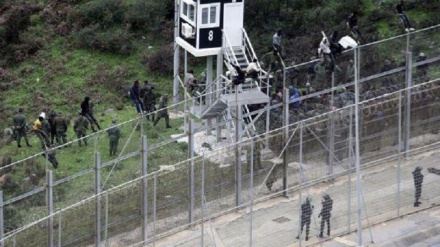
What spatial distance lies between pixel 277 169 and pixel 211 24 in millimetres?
6555

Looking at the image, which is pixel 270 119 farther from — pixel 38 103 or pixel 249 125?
pixel 38 103

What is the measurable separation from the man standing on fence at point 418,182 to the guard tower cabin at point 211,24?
297 inches

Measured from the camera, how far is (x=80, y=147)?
35.8 meters

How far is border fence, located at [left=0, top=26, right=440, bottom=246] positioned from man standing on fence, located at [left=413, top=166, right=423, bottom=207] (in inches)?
5.9

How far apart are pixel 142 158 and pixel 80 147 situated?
179 centimetres

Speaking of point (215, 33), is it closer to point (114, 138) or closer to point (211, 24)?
point (211, 24)

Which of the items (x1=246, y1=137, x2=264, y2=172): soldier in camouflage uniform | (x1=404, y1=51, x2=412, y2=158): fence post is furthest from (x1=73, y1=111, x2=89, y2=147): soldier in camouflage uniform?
(x1=404, y1=51, x2=412, y2=158): fence post

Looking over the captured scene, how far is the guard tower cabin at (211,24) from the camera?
41031 millimetres

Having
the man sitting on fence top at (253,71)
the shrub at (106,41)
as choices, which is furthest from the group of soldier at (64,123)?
the shrub at (106,41)

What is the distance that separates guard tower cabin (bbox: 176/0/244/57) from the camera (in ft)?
135

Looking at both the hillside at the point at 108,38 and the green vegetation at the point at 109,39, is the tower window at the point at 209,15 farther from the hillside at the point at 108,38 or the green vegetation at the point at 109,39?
the hillside at the point at 108,38

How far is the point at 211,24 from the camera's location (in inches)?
1617

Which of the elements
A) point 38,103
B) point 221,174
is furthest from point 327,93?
point 38,103

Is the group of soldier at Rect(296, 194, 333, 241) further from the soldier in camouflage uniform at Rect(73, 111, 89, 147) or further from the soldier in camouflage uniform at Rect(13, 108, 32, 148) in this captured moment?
the soldier in camouflage uniform at Rect(13, 108, 32, 148)
